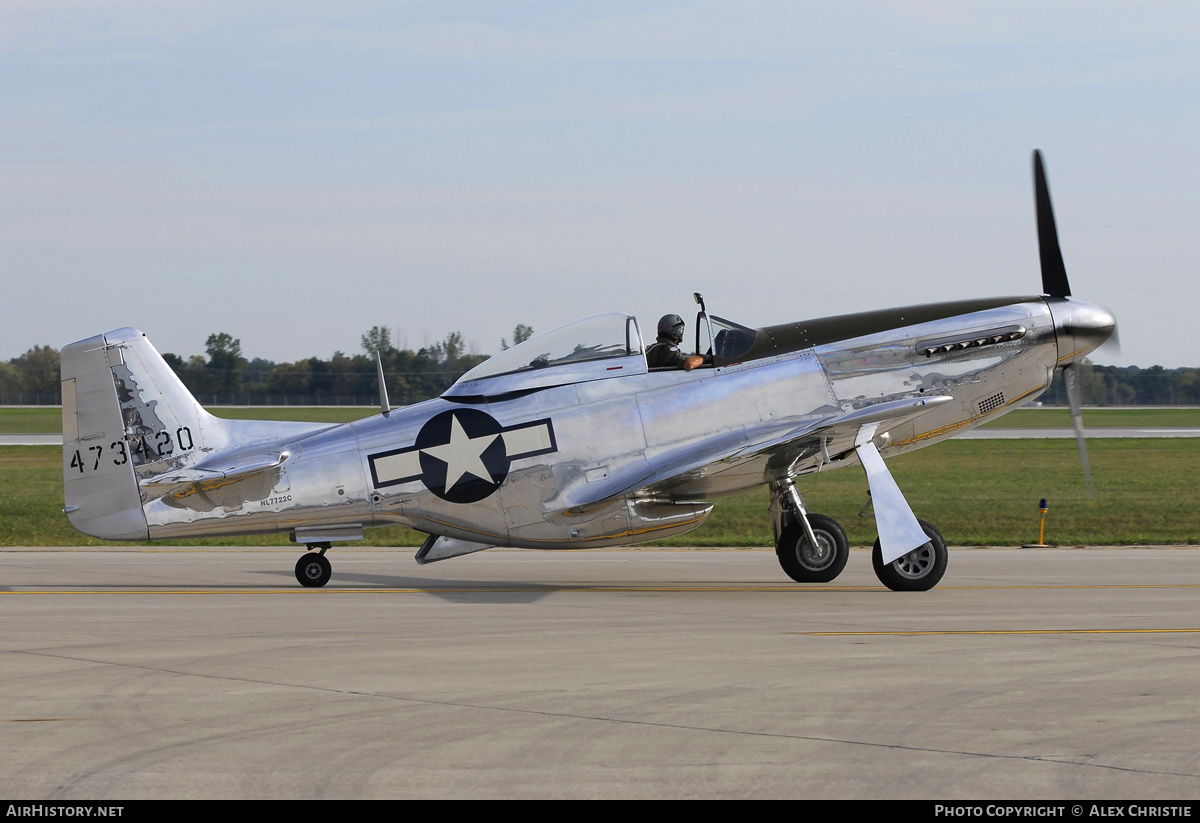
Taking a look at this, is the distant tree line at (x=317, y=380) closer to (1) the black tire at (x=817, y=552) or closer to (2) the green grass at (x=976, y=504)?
(2) the green grass at (x=976, y=504)

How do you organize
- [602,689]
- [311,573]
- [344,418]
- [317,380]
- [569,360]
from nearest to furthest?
[602,689], [569,360], [311,573], [344,418], [317,380]

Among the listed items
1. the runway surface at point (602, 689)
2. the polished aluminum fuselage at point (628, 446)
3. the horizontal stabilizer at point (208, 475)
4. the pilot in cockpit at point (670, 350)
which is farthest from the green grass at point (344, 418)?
the runway surface at point (602, 689)

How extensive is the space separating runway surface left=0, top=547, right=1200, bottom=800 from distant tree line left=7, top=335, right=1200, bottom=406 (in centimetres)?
3878

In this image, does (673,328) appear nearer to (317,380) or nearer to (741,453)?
(741,453)

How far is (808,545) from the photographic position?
13484mm

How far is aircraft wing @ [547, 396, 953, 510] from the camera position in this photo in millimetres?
12461

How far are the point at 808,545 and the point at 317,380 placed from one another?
80.9m

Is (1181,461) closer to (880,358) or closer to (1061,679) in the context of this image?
(880,358)

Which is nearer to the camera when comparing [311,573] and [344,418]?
[311,573]

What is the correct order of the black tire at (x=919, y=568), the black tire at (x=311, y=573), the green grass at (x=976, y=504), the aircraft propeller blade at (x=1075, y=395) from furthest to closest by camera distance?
the green grass at (x=976, y=504), the aircraft propeller blade at (x=1075, y=395), the black tire at (x=311, y=573), the black tire at (x=919, y=568)

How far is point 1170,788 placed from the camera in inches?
218

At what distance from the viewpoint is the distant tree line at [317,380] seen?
6062cm

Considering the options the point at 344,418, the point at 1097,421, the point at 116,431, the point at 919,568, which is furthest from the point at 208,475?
the point at 1097,421

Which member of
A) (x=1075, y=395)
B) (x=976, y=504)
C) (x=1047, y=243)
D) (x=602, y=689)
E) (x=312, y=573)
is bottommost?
(x=976, y=504)
